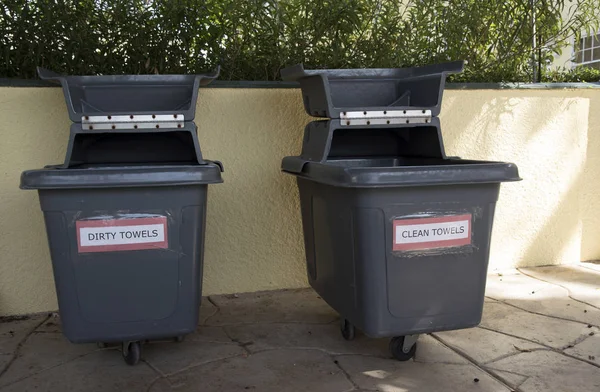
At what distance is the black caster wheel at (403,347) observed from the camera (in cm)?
244

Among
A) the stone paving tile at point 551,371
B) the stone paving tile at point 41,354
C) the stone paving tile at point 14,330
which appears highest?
the stone paving tile at point 14,330

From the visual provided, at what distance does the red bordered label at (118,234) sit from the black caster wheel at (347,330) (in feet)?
3.19

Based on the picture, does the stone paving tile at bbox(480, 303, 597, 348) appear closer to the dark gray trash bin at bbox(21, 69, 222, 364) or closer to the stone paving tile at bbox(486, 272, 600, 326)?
the stone paving tile at bbox(486, 272, 600, 326)

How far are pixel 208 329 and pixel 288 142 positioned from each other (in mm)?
1129

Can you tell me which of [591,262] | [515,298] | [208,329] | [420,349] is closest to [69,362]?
[208,329]

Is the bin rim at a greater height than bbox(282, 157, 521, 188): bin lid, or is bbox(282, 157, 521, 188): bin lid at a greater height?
the bin rim

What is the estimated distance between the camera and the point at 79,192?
219 centimetres

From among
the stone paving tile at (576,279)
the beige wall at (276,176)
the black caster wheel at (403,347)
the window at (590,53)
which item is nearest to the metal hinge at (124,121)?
the beige wall at (276,176)

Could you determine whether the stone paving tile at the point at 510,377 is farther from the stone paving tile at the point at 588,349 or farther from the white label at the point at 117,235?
the white label at the point at 117,235

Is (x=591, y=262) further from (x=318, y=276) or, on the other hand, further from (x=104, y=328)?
(x=104, y=328)

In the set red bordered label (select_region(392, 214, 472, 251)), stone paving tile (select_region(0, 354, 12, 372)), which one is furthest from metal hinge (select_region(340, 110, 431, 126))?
stone paving tile (select_region(0, 354, 12, 372))

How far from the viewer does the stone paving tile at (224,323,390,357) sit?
2.62m

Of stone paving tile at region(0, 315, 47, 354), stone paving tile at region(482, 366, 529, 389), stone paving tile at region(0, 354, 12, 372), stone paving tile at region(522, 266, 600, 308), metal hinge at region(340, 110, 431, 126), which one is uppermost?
metal hinge at region(340, 110, 431, 126)

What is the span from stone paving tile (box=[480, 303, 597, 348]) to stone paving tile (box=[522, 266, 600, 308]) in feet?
1.35
